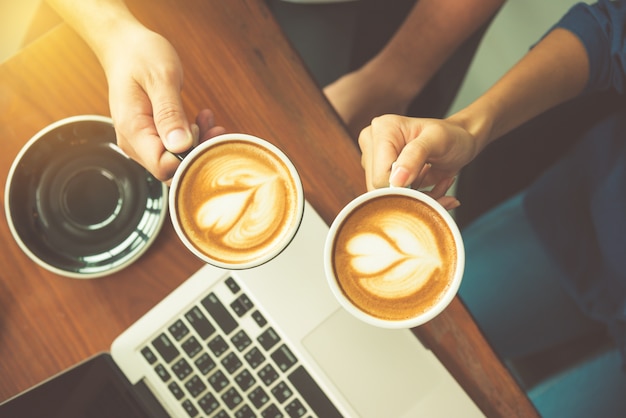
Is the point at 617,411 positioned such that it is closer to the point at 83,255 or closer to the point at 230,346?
the point at 230,346

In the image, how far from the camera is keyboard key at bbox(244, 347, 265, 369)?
0.72m

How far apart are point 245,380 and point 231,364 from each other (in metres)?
0.03

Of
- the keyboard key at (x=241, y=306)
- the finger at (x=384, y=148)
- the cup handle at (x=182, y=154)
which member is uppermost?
the cup handle at (x=182, y=154)

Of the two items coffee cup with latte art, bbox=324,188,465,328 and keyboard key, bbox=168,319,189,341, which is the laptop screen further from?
coffee cup with latte art, bbox=324,188,465,328

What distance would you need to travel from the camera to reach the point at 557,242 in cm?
99

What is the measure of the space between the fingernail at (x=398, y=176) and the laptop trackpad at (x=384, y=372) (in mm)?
220

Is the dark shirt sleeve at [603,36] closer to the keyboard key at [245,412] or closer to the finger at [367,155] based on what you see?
the finger at [367,155]

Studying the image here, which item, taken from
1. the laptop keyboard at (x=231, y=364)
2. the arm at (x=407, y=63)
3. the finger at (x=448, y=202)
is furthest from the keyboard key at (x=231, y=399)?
the arm at (x=407, y=63)

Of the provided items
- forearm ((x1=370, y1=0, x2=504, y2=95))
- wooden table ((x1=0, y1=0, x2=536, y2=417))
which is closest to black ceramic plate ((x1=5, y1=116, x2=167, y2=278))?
wooden table ((x1=0, y1=0, x2=536, y2=417))

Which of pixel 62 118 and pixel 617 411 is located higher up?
pixel 62 118

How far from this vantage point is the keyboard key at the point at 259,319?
2.36 ft

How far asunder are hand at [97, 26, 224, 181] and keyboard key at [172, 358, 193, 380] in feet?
0.89

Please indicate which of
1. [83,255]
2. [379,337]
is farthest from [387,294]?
[83,255]

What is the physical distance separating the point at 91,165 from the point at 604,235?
879mm
